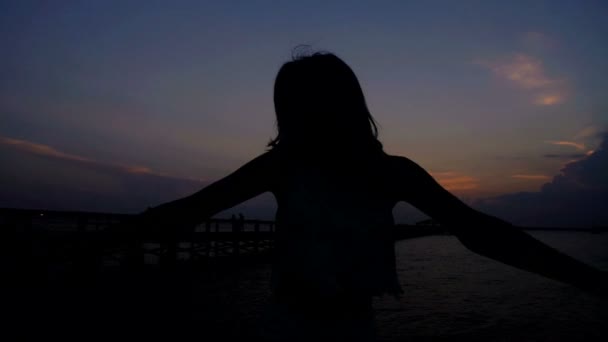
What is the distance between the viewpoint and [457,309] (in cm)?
1114

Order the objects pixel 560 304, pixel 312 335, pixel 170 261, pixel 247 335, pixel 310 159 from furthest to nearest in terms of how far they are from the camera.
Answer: pixel 170 261 < pixel 560 304 < pixel 247 335 < pixel 310 159 < pixel 312 335

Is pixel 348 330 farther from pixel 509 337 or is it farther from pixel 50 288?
pixel 50 288

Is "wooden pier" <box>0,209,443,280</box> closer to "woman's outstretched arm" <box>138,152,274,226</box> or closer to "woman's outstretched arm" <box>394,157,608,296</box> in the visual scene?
"woman's outstretched arm" <box>138,152,274,226</box>

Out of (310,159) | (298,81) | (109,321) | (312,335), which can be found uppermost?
(298,81)

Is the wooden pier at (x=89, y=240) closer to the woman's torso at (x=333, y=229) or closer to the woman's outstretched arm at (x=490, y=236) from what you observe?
the woman's torso at (x=333, y=229)

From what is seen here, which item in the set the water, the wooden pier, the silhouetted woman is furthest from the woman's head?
the water

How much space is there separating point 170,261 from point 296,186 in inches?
658

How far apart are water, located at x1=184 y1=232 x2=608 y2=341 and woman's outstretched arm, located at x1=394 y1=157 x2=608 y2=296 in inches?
273

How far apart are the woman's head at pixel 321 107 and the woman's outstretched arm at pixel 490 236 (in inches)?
6.9

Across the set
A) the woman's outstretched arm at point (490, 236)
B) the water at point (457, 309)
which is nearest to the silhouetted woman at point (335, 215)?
the woman's outstretched arm at point (490, 236)

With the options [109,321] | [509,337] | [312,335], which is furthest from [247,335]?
[312,335]

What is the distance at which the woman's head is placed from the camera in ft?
4.16

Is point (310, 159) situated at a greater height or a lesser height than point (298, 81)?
lesser

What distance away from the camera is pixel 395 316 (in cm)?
1009
